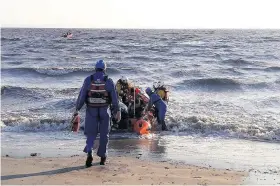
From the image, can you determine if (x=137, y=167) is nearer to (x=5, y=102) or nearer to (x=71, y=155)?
(x=71, y=155)

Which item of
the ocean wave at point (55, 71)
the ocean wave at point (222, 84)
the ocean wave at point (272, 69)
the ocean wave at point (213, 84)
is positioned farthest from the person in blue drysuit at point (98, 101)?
the ocean wave at point (272, 69)

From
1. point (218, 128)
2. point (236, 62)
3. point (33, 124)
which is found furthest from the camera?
point (236, 62)

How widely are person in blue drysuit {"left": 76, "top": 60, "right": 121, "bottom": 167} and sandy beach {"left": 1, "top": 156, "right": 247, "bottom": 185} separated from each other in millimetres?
475

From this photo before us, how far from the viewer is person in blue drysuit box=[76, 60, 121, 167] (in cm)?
696

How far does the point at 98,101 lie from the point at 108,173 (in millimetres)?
1081

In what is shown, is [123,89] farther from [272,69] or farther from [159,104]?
[272,69]

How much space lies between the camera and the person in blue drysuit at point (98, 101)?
6961mm

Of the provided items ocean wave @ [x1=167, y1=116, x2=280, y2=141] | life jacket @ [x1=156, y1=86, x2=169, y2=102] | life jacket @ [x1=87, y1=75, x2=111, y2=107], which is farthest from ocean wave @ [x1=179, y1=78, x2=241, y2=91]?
life jacket @ [x1=87, y1=75, x2=111, y2=107]

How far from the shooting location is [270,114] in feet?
47.1

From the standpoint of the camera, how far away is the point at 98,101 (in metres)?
6.96

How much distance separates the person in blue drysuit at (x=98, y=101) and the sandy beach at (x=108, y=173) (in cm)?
48

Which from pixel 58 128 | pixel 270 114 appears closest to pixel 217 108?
pixel 270 114

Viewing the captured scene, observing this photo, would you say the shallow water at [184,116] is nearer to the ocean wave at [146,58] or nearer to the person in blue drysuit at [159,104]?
the person in blue drysuit at [159,104]

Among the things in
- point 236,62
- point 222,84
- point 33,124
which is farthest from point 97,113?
point 236,62
